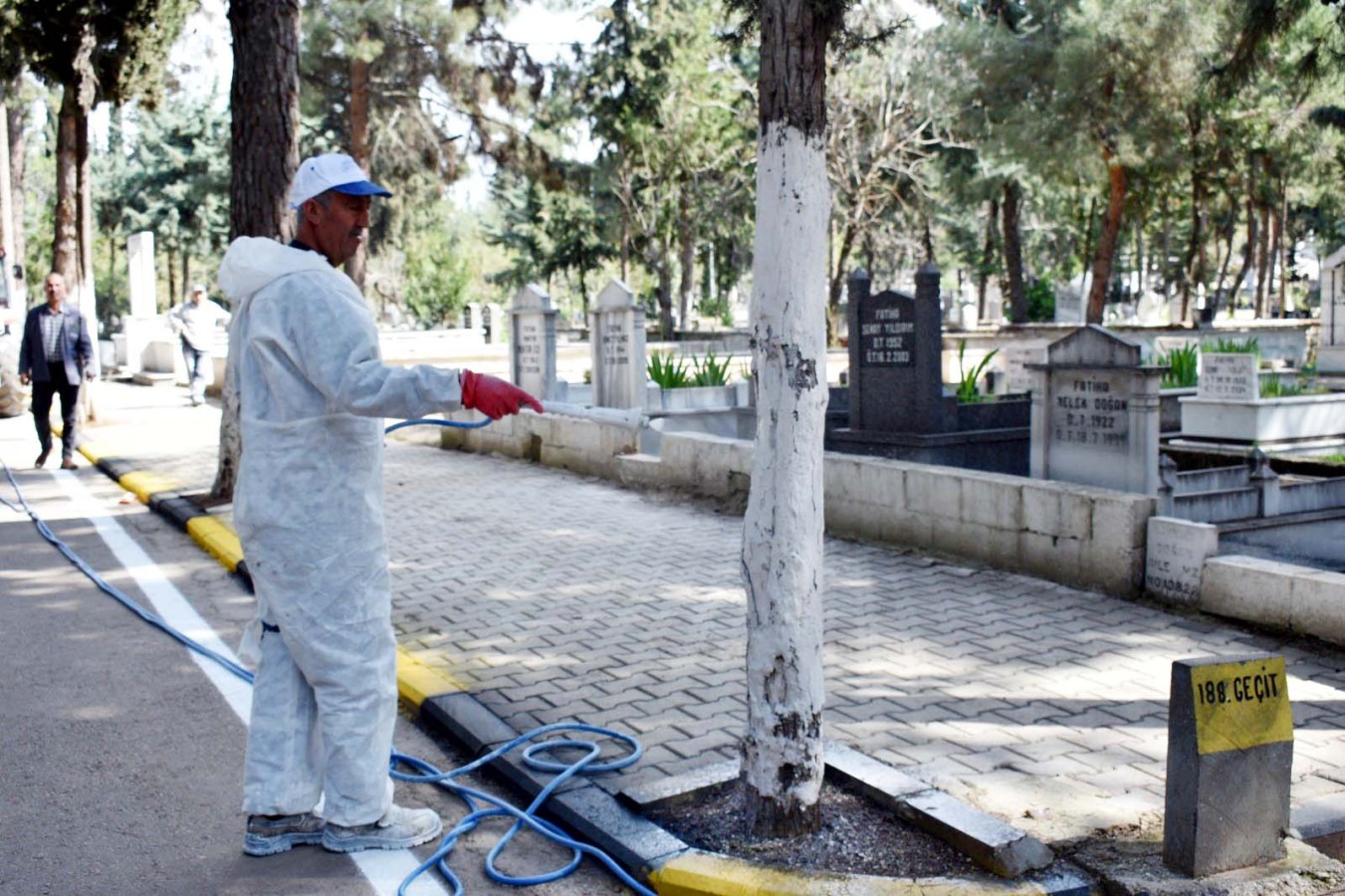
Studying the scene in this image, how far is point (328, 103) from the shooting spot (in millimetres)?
31578

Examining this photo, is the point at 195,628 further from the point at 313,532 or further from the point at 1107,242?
the point at 1107,242

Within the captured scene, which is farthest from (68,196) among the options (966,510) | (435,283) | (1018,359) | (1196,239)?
(435,283)

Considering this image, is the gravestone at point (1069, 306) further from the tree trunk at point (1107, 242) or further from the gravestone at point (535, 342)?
the gravestone at point (535, 342)

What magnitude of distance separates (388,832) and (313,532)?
1044mm

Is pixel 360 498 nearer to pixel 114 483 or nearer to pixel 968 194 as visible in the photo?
pixel 114 483

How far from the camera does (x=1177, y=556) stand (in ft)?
22.8

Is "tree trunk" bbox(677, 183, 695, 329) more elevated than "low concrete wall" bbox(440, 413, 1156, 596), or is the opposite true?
"tree trunk" bbox(677, 183, 695, 329)

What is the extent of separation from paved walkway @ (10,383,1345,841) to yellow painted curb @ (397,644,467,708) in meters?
0.11

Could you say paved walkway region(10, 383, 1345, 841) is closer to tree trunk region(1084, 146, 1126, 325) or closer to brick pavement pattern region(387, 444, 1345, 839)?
brick pavement pattern region(387, 444, 1345, 839)

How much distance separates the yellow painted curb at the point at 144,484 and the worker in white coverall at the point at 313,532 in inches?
350

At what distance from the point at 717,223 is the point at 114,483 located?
105 ft

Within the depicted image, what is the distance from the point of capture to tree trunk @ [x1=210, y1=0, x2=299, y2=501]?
10648mm

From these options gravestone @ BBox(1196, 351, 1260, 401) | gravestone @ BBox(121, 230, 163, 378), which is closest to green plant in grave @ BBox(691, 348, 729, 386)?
gravestone @ BBox(1196, 351, 1260, 401)

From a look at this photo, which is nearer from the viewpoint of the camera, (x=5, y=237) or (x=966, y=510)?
(x=966, y=510)
